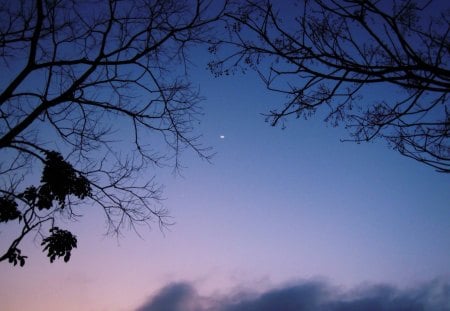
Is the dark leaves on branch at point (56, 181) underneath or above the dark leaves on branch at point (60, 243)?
above

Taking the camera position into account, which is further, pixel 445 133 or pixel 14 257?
pixel 14 257

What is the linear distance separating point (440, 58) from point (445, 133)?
1.14 meters

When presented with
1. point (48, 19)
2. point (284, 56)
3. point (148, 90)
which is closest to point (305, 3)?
point (284, 56)

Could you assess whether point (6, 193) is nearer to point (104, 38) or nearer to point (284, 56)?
point (104, 38)

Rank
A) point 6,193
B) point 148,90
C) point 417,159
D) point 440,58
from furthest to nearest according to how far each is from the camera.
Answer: point 148,90 → point 6,193 → point 417,159 → point 440,58

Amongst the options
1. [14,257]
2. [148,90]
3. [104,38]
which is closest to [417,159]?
[148,90]

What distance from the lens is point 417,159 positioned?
4488 mm

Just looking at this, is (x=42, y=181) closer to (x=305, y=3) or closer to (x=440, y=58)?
(x=305, y=3)

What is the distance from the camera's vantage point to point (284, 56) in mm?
4496

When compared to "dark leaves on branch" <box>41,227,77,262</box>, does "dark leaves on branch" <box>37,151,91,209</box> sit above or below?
above

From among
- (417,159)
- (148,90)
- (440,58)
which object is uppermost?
(148,90)

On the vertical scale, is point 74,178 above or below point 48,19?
below

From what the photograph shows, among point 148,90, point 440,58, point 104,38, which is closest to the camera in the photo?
point 440,58

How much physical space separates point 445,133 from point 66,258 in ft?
23.3
